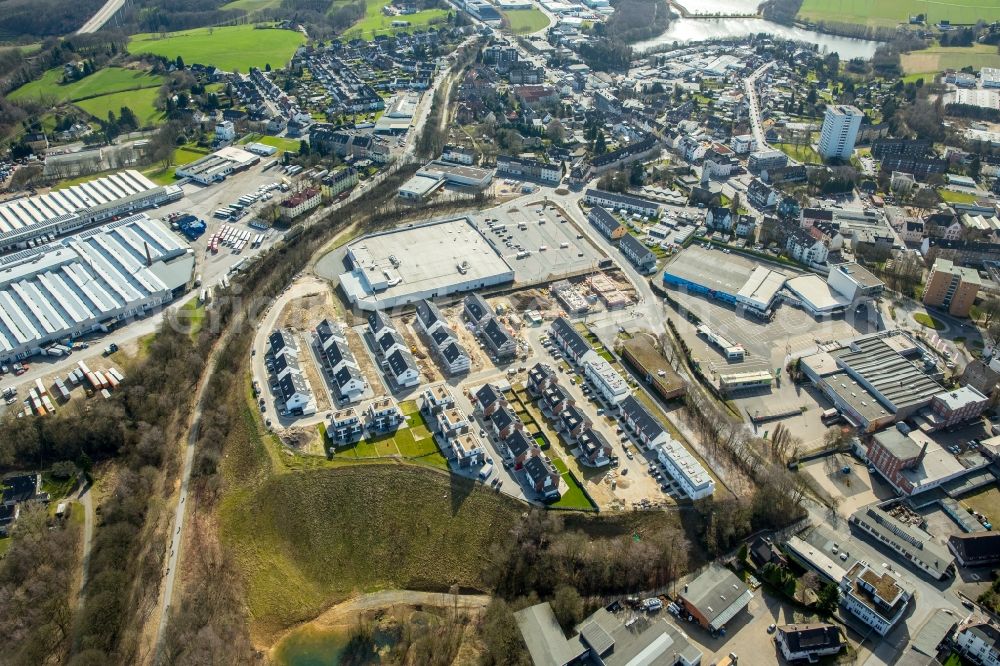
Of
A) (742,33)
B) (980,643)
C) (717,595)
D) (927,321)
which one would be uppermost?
(742,33)

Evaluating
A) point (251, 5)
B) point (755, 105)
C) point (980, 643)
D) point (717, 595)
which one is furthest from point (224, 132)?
point (980, 643)

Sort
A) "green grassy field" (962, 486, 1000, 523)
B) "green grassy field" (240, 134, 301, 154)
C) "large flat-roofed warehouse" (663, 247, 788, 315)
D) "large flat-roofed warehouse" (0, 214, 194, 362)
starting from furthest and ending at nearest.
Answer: "green grassy field" (240, 134, 301, 154), "large flat-roofed warehouse" (663, 247, 788, 315), "large flat-roofed warehouse" (0, 214, 194, 362), "green grassy field" (962, 486, 1000, 523)

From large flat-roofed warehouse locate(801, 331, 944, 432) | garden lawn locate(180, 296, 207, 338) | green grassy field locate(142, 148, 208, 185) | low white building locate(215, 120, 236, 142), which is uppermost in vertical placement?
low white building locate(215, 120, 236, 142)

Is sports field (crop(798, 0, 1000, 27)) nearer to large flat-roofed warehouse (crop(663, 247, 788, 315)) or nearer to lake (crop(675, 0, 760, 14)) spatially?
lake (crop(675, 0, 760, 14))

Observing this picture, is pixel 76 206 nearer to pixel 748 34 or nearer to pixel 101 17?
pixel 101 17

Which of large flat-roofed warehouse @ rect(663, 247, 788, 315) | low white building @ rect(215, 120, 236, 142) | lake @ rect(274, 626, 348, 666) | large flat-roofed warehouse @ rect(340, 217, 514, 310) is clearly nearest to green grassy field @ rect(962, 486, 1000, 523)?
large flat-roofed warehouse @ rect(663, 247, 788, 315)

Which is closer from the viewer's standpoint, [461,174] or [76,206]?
[76,206]

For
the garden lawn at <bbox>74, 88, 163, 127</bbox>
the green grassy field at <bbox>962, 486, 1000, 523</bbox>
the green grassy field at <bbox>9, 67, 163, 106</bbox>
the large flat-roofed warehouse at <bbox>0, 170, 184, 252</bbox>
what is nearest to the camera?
the green grassy field at <bbox>962, 486, 1000, 523</bbox>

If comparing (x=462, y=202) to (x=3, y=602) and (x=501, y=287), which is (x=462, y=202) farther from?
(x=3, y=602)
